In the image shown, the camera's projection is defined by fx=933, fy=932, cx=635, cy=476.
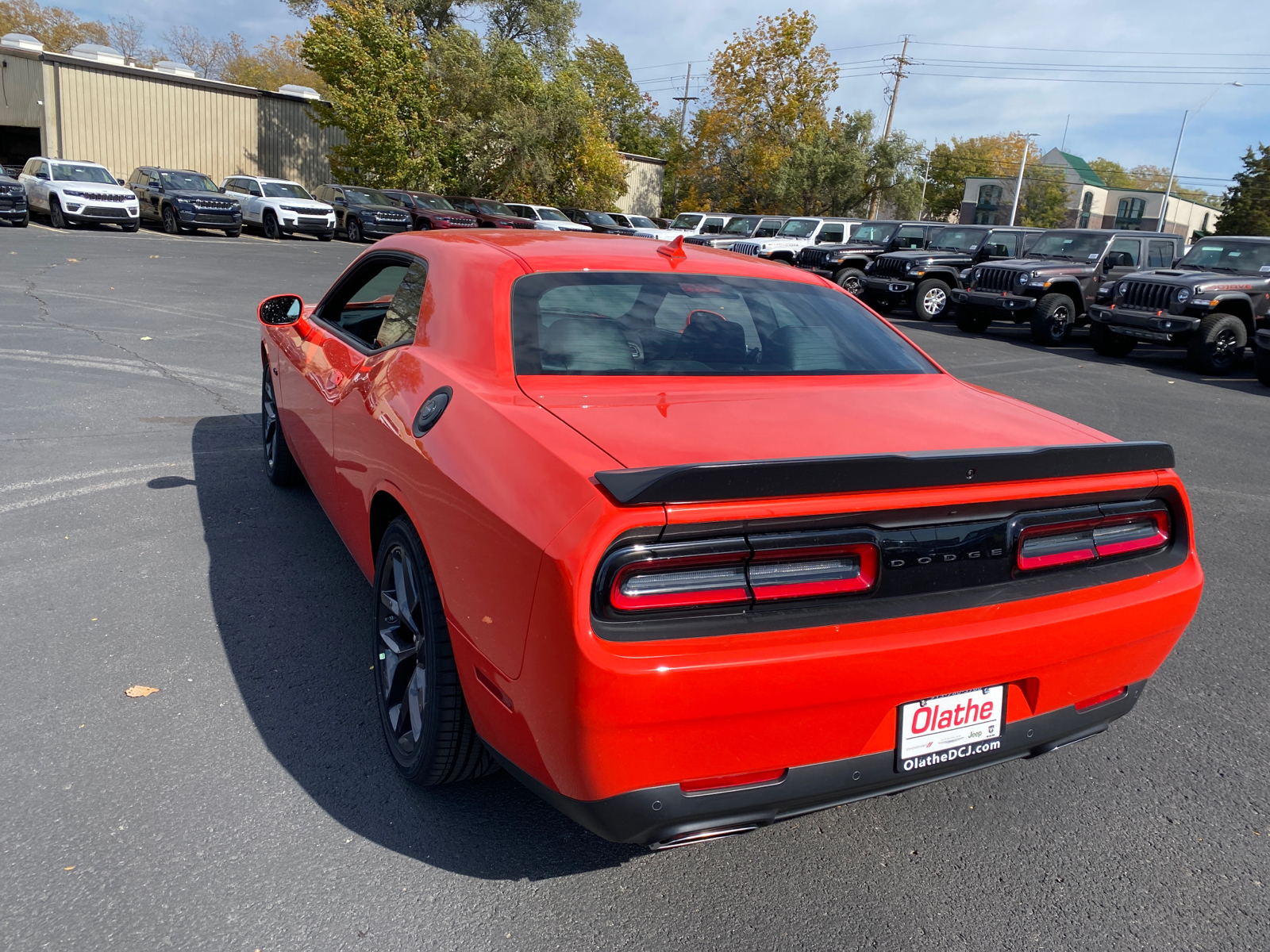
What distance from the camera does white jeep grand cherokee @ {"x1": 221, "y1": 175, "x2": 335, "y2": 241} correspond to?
88.1 feet

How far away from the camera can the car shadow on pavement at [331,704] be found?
2.49 m

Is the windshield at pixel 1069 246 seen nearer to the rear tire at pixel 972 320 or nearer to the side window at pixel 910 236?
the rear tire at pixel 972 320

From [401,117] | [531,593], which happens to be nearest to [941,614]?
[531,593]

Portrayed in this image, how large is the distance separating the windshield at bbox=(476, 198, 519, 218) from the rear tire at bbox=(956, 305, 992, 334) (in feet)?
57.7

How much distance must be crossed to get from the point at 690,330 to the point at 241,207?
90.8 feet

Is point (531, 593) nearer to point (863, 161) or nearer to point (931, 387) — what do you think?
point (931, 387)

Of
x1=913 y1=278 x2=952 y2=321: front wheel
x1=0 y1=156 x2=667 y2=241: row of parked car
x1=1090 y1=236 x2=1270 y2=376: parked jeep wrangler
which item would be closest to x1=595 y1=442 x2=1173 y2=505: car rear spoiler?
x1=1090 y1=236 x2=1270 y2=376: parked jeep wrangler

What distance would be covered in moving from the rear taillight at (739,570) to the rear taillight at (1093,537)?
1.59 feet

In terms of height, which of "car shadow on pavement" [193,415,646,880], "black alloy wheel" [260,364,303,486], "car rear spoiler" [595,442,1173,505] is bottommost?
"car shadow on pavement" [193,415,646,880]

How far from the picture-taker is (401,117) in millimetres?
34625

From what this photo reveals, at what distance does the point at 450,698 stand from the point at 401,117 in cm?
3600

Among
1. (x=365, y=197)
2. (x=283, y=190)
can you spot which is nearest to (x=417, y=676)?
(x=283, y=190)

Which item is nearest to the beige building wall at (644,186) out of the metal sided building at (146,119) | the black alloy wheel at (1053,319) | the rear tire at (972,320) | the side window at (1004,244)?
the metal sided building at (146,119)

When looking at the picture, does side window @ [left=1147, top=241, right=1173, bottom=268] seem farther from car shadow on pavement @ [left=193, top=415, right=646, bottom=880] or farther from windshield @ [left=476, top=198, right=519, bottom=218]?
windshield @ [left=476, top=198, right=519, bottom=218]
